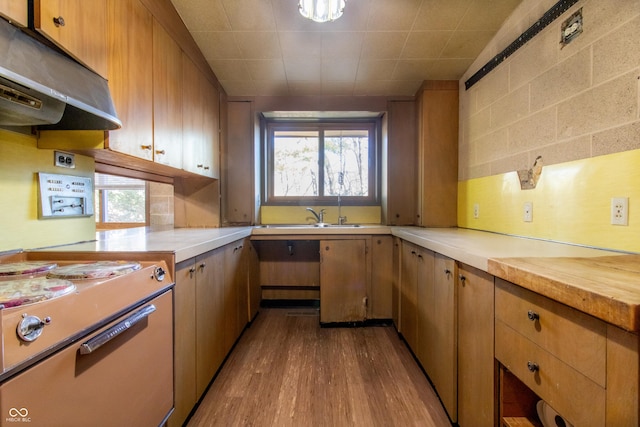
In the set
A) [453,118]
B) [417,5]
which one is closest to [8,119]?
[417,5]

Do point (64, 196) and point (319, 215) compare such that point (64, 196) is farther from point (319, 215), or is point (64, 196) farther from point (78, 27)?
point (319, 215)

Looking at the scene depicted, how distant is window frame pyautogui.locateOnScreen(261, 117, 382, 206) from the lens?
3076 millimetres

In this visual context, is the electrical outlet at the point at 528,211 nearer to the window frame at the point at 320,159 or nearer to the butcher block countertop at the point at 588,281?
the butcher block countertop at the point at 588,281

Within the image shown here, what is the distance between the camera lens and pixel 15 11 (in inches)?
33.3

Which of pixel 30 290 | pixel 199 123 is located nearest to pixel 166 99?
pixel 199 123

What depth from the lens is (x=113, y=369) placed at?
838 millimetres

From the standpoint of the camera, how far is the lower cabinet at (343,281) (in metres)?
2.41

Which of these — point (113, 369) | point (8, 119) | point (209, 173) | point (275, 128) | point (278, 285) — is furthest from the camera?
point (275, 128)

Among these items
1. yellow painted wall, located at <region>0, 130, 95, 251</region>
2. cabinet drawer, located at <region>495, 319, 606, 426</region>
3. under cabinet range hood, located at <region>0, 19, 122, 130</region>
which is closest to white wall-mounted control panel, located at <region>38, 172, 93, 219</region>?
yellow painted wall, located at <region>0, 130, 95, 251</region>

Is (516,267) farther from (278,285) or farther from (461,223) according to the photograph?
(278,285)

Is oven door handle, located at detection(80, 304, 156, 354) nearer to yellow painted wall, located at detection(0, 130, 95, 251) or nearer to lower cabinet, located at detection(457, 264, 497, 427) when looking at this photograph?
yellow painted wall, located at detection(0, 130, 95, 251)

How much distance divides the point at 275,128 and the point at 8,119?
2298 mm

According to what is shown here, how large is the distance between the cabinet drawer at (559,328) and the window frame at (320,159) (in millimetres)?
2179

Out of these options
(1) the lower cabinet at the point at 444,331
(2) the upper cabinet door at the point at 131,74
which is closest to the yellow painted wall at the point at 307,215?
(1) the lower cabinet at the point at 444,331
